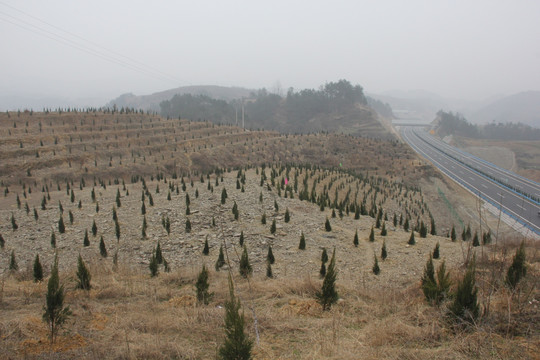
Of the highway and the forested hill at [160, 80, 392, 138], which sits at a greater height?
the forested hill at [160, 80, 392, 138]

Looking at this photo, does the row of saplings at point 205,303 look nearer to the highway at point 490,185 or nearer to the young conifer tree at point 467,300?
the young conifer tree at point 467,300

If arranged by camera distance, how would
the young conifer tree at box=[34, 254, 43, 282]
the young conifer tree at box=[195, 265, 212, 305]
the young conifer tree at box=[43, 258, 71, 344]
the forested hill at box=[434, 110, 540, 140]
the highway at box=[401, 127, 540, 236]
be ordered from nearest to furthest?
the young conifer tree at box=[43, 258, 71, 344] < the young conifer tree at box=[195, 265, 212, 305] < the young conifer tree at box=[34, 254, 43, 282] < the highway at box=[401, 127, 540, 236] < the forested hill at box=[434, 110, 540, 140]

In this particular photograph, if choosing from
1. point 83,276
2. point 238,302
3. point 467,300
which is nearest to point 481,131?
point 467,300

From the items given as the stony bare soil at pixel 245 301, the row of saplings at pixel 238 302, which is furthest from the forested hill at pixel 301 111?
the row of saplings at pixel 238 302

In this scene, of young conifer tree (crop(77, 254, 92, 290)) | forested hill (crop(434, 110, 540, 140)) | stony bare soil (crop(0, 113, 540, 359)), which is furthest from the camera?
forested hill (crop(434, 110, 540, 140))

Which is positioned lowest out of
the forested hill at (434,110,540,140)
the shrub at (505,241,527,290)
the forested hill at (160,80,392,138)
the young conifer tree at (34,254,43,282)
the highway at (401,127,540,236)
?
the highway at (401,127,540,236)

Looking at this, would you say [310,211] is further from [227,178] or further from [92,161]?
[92,161]

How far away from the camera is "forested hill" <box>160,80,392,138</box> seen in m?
111

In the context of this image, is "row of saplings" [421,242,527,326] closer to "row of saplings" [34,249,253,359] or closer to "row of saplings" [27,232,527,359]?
"row of saplings" [27,232,527,359]

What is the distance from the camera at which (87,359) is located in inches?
217

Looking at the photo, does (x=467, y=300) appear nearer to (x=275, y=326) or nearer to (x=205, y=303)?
(x=275, y=326)

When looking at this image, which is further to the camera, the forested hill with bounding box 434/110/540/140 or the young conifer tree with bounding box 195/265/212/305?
the forested hill with bounding box 434/110/540/140

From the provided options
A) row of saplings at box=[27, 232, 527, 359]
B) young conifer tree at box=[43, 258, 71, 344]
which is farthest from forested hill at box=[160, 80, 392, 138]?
young conifer tree at box=[43, 258, 71, 344]

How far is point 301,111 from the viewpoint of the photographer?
414 feet
